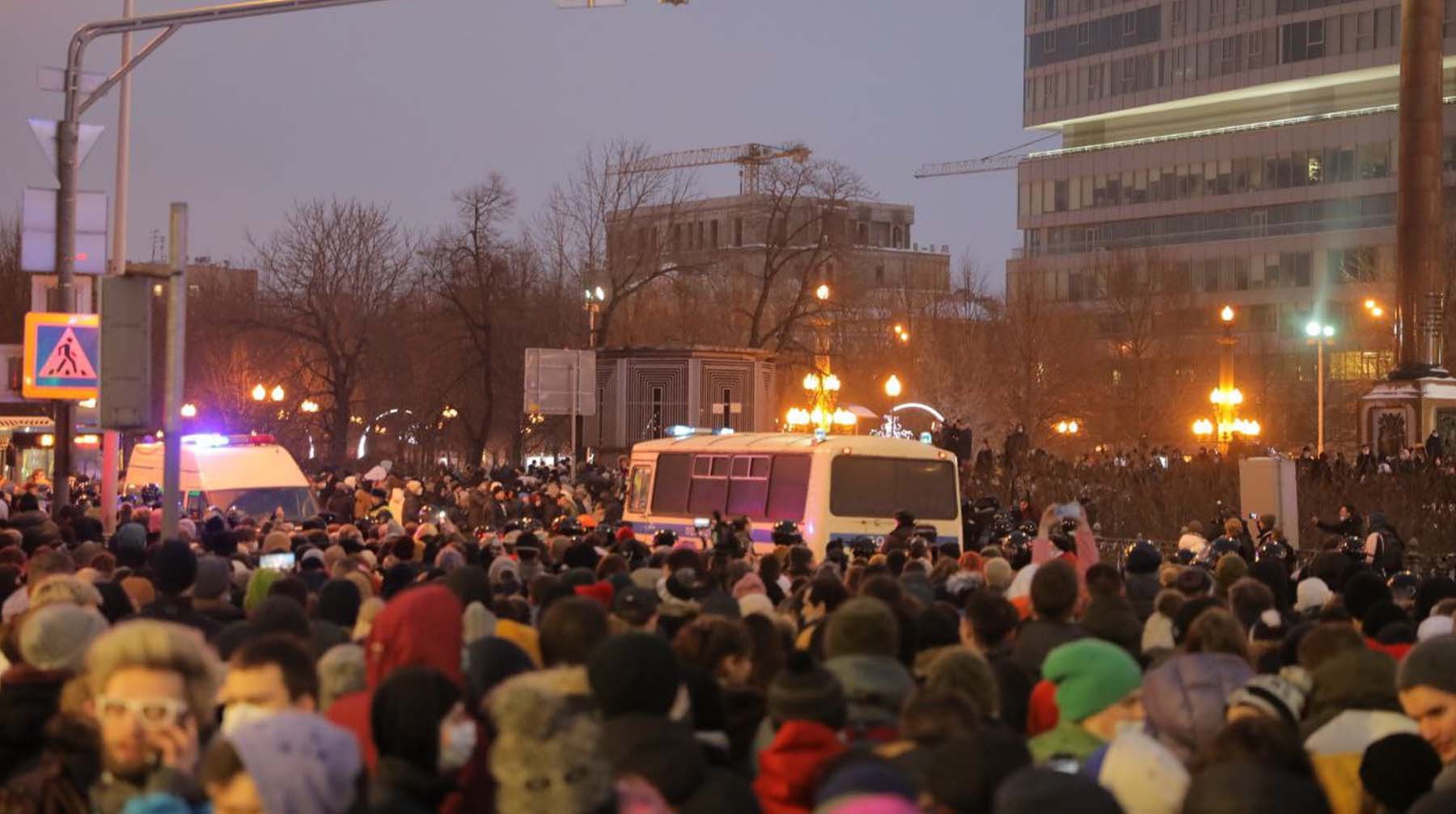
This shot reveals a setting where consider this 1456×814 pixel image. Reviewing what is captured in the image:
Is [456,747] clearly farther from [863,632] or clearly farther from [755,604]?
[755,604]

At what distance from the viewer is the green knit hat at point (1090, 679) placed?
24.7ft

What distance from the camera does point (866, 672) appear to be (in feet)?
25.2

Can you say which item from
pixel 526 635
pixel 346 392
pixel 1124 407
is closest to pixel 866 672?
pixel 526 635

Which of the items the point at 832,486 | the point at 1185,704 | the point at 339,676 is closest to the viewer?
the point at 1185,704

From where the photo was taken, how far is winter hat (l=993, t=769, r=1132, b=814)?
508 centimetres

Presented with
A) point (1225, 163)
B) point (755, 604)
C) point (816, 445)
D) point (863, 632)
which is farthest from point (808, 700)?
point (1225, 163)

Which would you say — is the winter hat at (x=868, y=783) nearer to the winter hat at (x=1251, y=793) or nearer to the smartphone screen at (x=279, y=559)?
the winter hat at (x=1251, y=793)

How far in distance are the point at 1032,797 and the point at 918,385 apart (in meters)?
89.3

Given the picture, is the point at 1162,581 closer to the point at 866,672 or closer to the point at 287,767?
the point at 866,672

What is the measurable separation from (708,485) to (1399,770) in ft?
73.7

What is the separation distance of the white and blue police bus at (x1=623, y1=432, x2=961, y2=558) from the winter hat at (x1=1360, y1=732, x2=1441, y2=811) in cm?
1865

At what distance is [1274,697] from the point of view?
24.2 feet

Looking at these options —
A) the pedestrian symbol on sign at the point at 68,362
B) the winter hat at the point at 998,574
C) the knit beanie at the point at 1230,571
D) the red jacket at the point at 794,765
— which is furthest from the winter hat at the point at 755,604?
the pedestrian symbol on sign at the point at 68,362

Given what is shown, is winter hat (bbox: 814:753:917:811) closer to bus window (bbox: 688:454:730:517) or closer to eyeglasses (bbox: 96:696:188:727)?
eyeglasses (bbox: 96:696:188:727)
